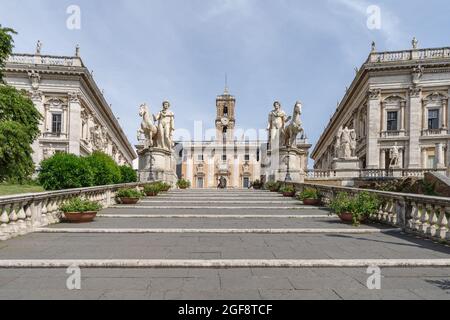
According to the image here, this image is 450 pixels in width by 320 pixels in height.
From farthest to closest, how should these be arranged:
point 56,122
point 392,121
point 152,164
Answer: point 56,122, point 392,121, point 152,164

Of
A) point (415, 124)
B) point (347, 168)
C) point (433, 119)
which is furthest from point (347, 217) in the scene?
point (433, 119)

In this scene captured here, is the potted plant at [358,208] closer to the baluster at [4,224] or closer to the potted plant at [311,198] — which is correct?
the potted plant at [311,198]

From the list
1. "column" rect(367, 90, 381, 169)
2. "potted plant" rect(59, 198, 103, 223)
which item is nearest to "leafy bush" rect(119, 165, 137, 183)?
"potted plant" rect(59, 198, 103, 223)

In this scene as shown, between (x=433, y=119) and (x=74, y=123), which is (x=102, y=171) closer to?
(x=74, y=123)

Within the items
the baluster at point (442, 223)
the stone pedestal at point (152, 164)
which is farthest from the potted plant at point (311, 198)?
the stone pedestal at point (152, 164)

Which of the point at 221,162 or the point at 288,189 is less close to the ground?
the point at 221,162

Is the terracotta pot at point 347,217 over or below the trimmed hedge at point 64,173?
below

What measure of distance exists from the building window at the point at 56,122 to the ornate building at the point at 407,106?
116 ft

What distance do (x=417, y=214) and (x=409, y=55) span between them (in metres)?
37.4

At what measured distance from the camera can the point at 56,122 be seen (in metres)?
40.1

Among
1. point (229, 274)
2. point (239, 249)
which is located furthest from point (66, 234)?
point (229, 274)

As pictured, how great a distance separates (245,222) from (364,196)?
11.7 feet

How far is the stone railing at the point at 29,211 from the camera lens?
260 inches

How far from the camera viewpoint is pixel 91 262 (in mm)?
4715
